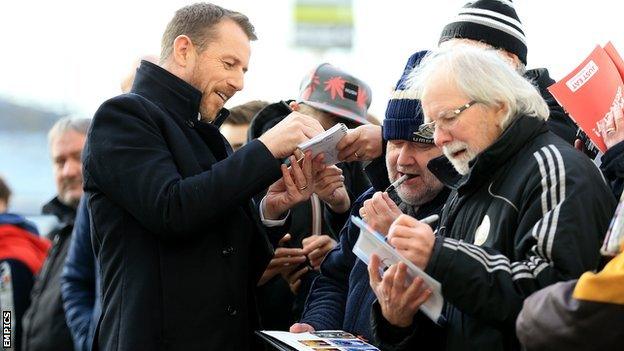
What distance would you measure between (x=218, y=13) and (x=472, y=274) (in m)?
1.68

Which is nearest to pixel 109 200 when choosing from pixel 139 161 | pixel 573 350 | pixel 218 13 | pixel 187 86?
pixel 139 161

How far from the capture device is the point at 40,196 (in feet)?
51.6

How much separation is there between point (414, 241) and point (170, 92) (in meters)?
1.34

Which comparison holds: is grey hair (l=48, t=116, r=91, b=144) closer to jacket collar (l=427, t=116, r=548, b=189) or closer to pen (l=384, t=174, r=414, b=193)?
pen (l=384, t=174, r=414, b=193)

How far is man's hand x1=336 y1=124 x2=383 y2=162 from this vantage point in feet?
15.0

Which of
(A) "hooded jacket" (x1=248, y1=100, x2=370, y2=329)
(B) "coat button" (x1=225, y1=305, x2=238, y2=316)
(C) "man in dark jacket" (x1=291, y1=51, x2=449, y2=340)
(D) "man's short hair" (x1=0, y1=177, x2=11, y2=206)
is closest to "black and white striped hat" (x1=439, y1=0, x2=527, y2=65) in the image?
(C) "man in dark jacket" (x1=291, y1=51, x2=449, y2=340)

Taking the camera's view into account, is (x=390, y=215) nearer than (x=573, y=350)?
No

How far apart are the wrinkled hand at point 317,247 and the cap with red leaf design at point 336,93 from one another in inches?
25.2

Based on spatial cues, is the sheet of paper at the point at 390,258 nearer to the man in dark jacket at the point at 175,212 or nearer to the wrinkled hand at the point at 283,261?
the man in dark jacket at the point at 175,212

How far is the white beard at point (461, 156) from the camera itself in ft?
11.8

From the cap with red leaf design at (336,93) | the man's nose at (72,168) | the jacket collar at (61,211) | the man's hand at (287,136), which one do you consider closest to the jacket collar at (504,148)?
the man's hand at (287,136)

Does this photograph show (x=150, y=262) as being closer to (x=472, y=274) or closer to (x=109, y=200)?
(x=109, y=200)

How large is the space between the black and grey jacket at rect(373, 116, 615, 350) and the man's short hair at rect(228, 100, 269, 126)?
3.17m

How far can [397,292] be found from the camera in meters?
3.44
